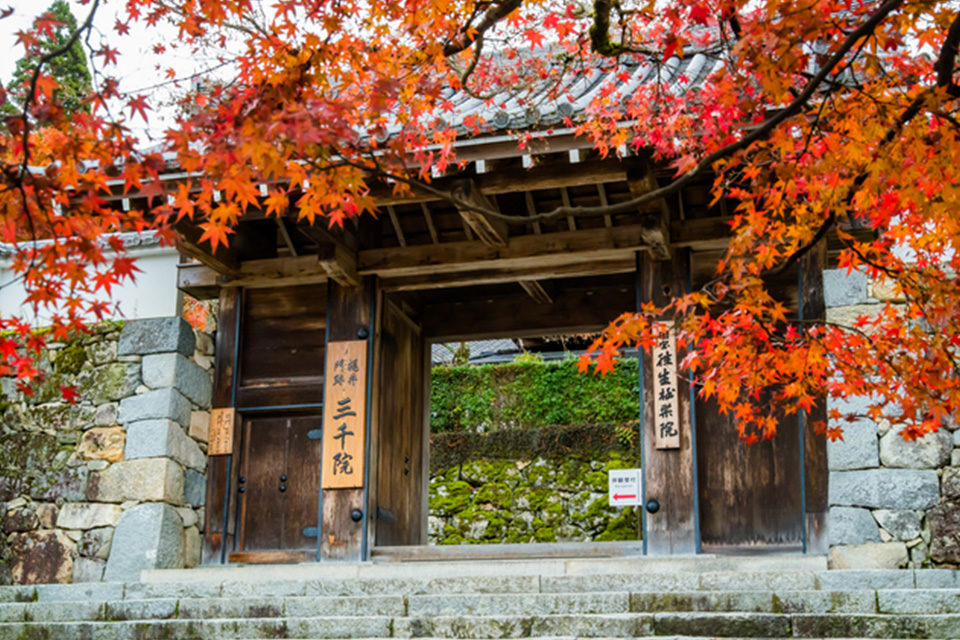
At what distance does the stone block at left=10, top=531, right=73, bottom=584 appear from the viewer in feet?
25.4

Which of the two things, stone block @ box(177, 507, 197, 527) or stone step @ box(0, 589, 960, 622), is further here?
stone block @ box(177, 507, 197, 527)

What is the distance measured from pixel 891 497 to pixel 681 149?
2.54 m

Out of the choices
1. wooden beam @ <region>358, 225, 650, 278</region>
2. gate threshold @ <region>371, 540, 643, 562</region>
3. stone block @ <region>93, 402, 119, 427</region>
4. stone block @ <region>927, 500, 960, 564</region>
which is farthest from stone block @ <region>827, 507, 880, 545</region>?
stone block @ <region>93, 402, 119, 427</region>

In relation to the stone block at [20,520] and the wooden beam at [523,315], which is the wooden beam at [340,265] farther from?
the stone block at [20,520]

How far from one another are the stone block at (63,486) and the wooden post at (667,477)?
13.9 feet

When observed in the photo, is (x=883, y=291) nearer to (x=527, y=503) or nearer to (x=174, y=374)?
(x=174, y=374)

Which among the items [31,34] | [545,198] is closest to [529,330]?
[545,198]

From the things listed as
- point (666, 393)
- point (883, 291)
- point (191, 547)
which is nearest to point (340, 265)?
point (191, 547)

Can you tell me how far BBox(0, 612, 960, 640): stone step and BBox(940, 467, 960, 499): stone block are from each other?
1.99m

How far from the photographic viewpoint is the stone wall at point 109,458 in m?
7.70

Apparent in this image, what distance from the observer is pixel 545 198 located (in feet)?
25.9

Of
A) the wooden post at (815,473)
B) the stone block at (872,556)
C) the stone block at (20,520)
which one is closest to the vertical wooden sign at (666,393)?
the wooden post at (815,473)

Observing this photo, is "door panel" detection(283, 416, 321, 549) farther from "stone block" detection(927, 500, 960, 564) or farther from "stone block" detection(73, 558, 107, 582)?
"stone block" detection(927, 500, 960, 564)

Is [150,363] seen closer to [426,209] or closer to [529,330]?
[426,209]
